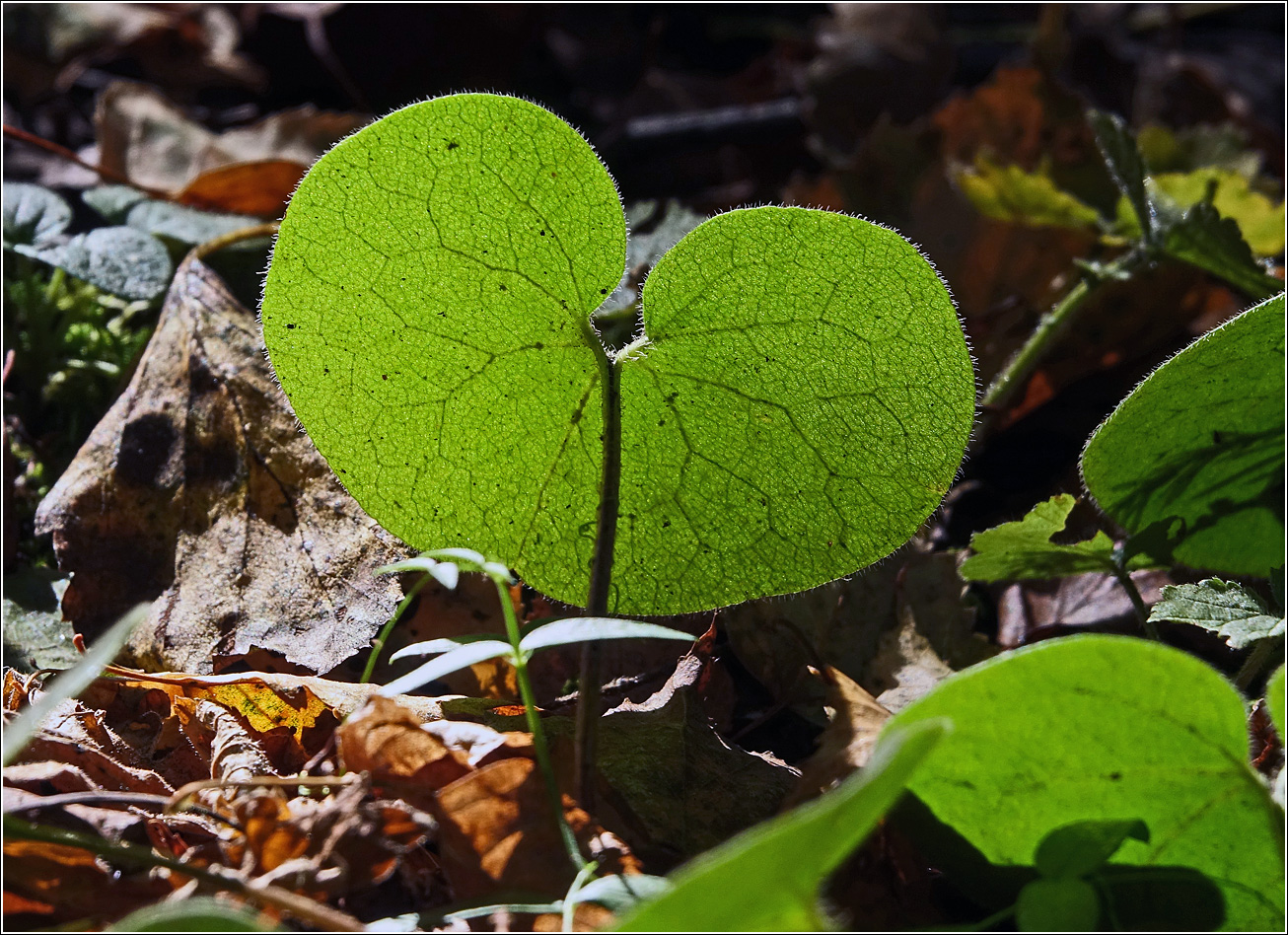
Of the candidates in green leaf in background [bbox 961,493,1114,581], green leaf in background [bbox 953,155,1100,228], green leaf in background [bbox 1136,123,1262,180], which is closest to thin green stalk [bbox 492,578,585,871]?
green leaf in background [bbox 961,493,1114,581]

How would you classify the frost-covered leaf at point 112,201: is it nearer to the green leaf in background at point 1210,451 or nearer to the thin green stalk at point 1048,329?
the thin green stalk at point 1048,329

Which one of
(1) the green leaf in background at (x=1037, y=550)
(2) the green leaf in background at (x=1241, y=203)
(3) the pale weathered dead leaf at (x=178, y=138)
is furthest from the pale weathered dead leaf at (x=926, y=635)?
(3) the pale weathered dead leaf at (x=178, y=138)

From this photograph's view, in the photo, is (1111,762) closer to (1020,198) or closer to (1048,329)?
(1048,329)

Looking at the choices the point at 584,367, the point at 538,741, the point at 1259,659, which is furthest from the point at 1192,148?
the point at 538,741

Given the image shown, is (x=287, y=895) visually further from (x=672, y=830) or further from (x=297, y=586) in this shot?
(x=297, y=586)

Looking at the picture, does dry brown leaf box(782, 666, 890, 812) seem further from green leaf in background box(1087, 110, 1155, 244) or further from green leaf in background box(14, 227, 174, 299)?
green leaf in background box(14, 227, 174, 299)

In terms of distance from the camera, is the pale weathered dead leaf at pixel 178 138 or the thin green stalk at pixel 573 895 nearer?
the thin green stalk at pixel 573 895
